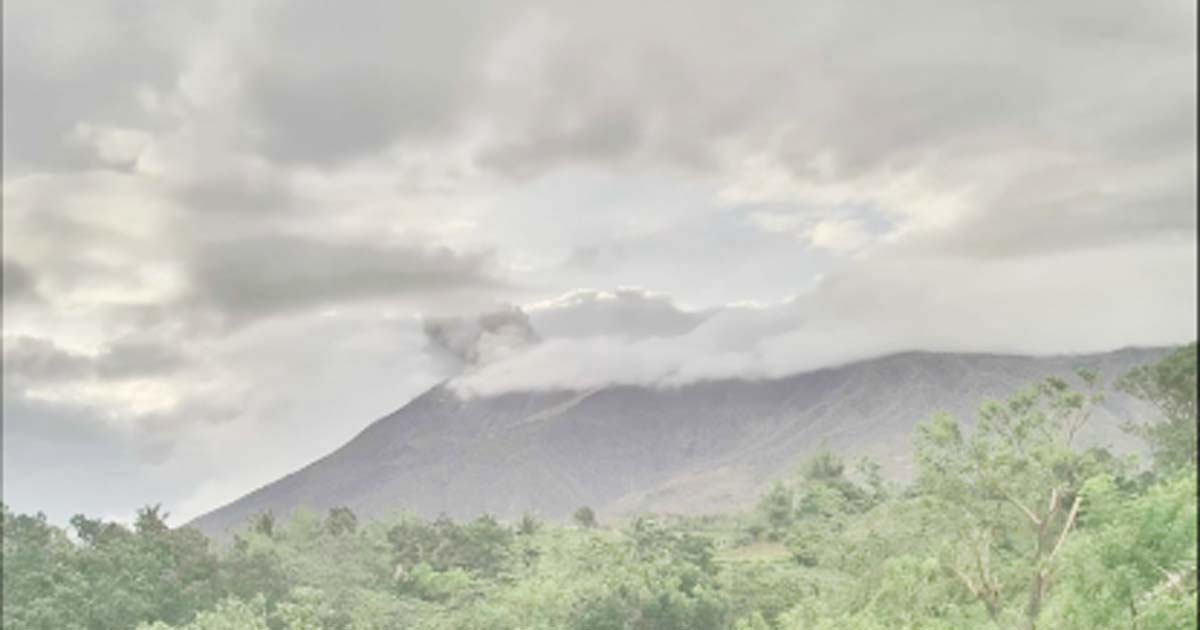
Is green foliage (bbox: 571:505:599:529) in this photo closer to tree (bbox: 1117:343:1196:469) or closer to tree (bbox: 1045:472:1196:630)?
tree (bbox: 1117:343:1196:469)

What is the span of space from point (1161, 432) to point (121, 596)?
57.5 meters

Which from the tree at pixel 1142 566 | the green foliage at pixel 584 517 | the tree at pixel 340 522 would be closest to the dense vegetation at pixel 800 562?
the tree at pixel 1142 566

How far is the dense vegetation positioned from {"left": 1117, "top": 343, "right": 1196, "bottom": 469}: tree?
0.15m

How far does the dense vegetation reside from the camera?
1788 cm

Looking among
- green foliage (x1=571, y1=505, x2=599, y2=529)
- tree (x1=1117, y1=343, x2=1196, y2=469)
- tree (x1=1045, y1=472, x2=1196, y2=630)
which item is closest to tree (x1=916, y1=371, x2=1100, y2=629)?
tree (x1=1045, y1=472, x2=1196, y2=630)

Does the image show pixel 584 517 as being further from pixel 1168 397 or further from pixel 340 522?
pixel 1168 397

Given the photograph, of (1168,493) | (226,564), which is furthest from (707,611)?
(1168,493)

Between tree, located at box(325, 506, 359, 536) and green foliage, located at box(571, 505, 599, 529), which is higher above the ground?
tree, located at box(325, 506, 359, 536)

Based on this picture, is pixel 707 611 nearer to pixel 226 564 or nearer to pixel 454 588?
pixel 454 588

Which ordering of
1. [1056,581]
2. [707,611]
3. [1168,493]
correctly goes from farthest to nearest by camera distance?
[707,611] < [1056,581] < [1168,493]

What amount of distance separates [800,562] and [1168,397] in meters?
25.0

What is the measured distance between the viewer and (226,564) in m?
60.5

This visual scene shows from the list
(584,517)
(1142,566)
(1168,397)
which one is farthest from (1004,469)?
(584,517)

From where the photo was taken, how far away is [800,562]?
2616 inches
